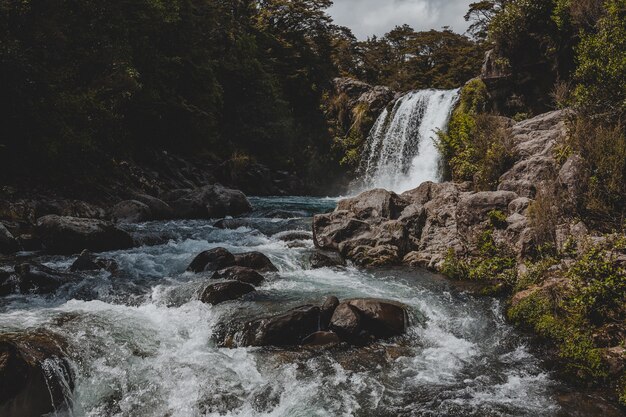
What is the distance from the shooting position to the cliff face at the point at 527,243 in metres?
6.40

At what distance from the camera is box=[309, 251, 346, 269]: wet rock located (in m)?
11.8

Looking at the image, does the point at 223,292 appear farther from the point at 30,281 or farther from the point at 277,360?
the point at 30,281

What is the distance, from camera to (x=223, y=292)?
862 centimetres

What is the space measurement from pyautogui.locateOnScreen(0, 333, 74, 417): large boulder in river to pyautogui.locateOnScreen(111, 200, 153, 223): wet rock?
11.1 meters

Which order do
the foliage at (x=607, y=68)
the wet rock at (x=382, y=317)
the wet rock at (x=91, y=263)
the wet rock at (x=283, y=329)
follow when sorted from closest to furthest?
→ the wet rock at (x=283, y=329) → the wet rock at (x=382, y=317) → the foliage at (x=607, y=68) → the wet rock at (x=91, y=263)

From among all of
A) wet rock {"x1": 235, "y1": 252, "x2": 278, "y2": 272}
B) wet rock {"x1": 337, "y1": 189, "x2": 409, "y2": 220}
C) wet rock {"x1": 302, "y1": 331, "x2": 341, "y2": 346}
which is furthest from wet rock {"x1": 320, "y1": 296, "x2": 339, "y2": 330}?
wet rock {"x1": 337, "y1": 189, "x2": 409, "y2": 220}

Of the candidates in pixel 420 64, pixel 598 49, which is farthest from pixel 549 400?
pixel 420 64

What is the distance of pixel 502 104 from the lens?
19.2 meters

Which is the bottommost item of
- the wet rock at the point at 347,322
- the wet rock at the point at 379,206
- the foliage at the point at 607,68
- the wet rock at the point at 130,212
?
the wet rock at the point at 347,322

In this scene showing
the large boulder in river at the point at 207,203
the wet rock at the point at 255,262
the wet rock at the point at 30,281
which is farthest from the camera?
the large boulder in river at the point at 207,203

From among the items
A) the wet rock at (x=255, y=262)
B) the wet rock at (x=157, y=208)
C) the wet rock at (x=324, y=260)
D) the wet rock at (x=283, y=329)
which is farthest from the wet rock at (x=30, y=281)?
the wet rock at (x=157, y=208)

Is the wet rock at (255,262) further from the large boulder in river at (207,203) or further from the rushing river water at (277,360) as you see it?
the large boulder in river at (207,203)

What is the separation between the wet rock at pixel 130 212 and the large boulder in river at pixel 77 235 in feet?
11.9

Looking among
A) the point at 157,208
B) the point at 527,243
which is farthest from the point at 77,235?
the point at 527,243
